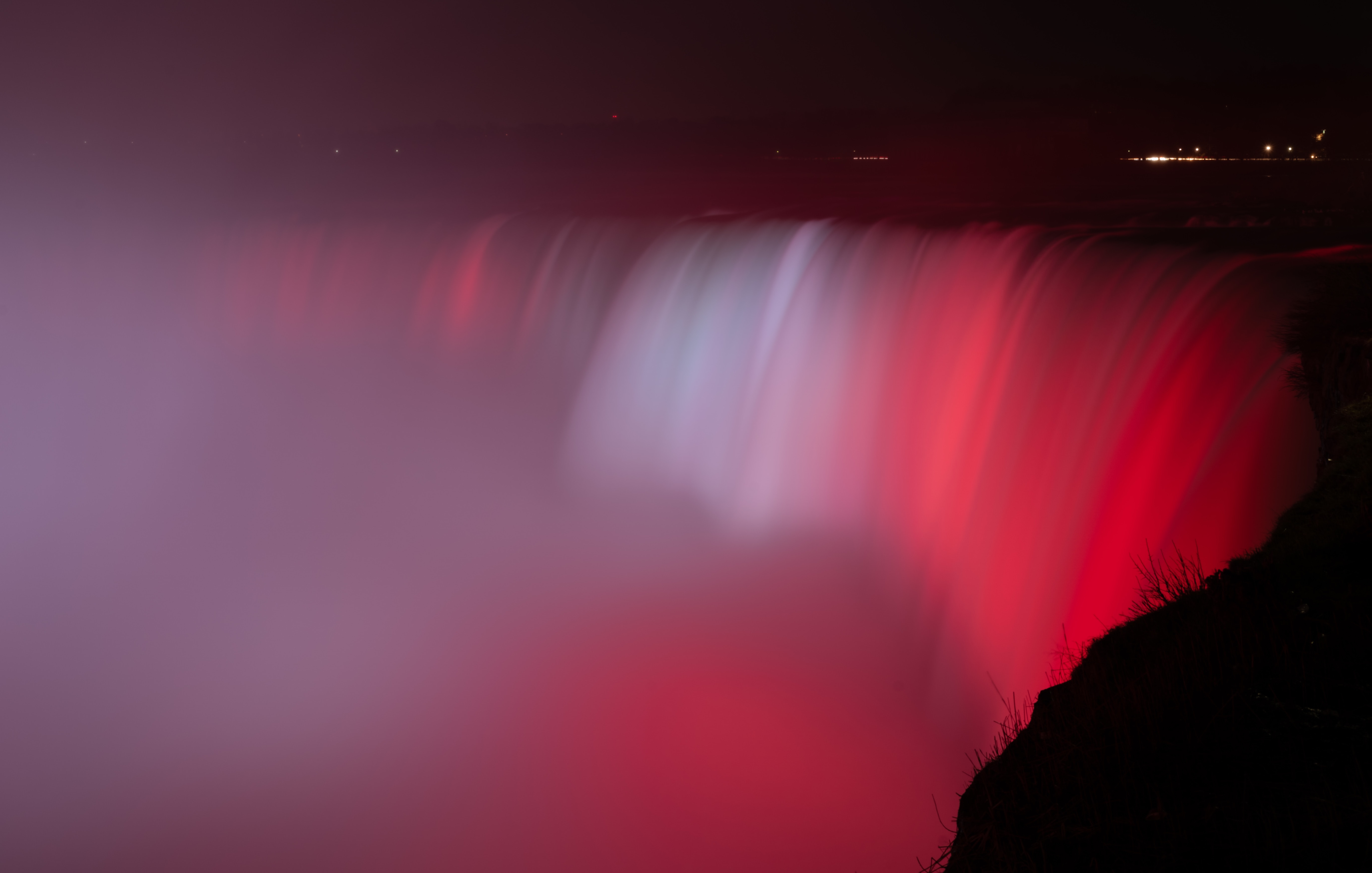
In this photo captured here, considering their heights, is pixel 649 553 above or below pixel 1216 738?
below

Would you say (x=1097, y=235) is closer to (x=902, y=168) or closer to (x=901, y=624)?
(x=901, y=624)

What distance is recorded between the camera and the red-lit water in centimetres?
677

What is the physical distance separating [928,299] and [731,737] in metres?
4.59

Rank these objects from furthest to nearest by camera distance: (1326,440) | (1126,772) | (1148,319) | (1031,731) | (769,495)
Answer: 1. (769,495)
2. (1148,319)
3. (1326,440)
4. (1031,731)
5. (1126,772)

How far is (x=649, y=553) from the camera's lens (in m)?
11.4

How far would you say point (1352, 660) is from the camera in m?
2.78

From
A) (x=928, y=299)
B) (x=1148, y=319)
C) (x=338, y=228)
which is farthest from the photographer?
(x=338, y=228)

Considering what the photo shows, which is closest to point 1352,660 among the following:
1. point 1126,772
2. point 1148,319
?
point 1126,772

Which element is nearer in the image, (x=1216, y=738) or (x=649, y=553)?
(x=1216, y=738)

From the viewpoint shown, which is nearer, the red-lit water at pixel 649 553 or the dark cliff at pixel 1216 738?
the dark cliff at pixel 1216 738

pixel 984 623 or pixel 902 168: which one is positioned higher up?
pixel 902 168

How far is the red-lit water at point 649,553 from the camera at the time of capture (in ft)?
22.2

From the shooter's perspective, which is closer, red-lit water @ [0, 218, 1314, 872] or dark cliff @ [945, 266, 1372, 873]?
dark cliff @ [945, 266, 1372, 873]

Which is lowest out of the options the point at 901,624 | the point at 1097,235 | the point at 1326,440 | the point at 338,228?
the point at 901,624
